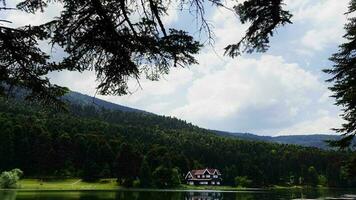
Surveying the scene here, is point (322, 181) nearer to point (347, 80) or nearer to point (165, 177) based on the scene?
point (165, 177)

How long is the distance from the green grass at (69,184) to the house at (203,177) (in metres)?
34.8

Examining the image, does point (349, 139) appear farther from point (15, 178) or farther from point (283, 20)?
point (15, 178)

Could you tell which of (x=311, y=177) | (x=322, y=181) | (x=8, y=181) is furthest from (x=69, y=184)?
(x=322, y=181)

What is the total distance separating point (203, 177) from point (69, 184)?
5516 cm

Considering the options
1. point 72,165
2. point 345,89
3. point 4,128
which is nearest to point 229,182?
point 72,165

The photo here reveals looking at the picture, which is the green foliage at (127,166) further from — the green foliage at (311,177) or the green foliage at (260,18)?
the green foliage at (260,18)

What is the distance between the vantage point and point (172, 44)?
7965mm

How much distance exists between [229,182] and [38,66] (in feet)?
563

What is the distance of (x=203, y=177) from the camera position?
16788cm

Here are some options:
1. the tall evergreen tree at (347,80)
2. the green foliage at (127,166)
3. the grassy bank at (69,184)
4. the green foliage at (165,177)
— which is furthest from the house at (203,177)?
the tall evergreen tree at (347,80)

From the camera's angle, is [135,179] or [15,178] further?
[135,179]

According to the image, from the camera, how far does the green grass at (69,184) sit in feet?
400

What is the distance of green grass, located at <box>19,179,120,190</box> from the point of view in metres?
122

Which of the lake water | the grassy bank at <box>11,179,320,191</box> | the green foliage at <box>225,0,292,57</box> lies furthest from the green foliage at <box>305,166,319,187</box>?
the green foliage at <box>225,0,292,57</box>
